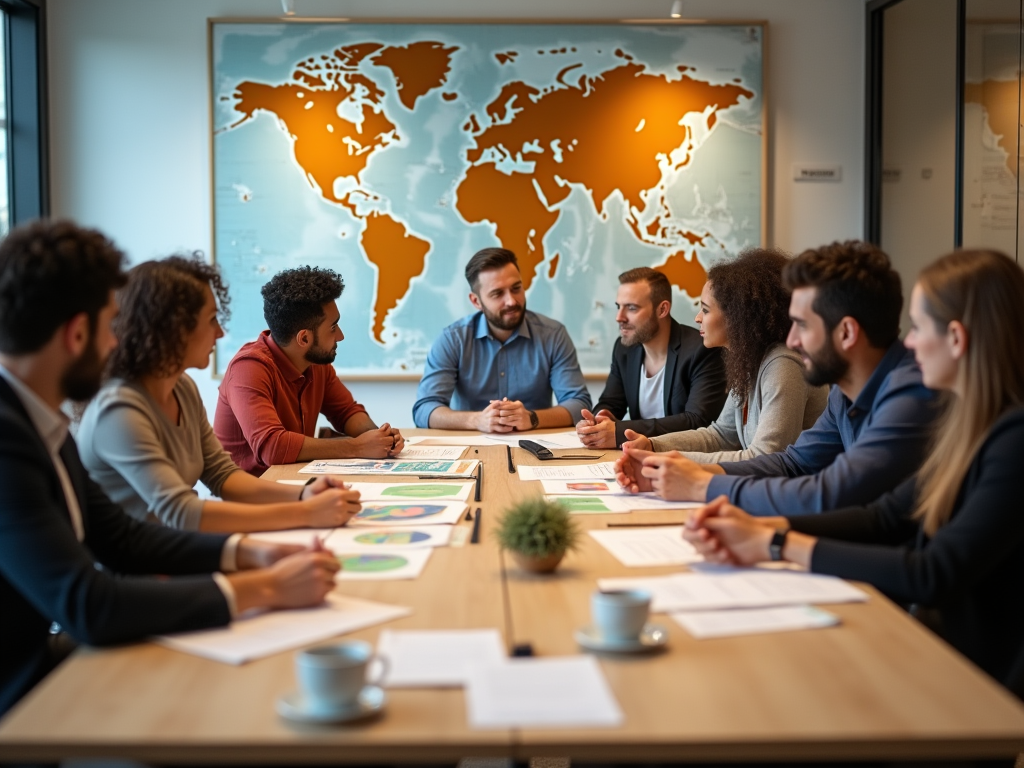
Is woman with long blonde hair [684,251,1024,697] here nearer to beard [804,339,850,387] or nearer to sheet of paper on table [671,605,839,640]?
sheet of paper on table [671,605,839,640]

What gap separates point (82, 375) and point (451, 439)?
2047 mm

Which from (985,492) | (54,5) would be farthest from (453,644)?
(54,5)

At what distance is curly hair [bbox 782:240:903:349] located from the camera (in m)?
2.21

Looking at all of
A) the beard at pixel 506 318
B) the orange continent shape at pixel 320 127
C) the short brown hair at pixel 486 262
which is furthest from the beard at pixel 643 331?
the orange continent shape at pixel 320 127

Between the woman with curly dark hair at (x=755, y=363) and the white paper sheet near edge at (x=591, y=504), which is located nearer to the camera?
the white paper sheet near edge at (x=591, y=504)

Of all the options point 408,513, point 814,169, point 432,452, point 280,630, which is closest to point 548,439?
point 432,452

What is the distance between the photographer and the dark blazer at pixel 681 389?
12.1 feet

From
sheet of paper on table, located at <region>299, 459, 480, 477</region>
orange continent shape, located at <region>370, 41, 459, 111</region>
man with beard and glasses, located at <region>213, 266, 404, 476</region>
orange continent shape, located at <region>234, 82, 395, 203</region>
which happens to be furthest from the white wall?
sheet of paper on table, located at <region>299, 459, 480, 477</region>

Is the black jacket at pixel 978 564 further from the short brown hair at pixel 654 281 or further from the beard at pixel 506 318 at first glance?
the beard at pixel 506 318

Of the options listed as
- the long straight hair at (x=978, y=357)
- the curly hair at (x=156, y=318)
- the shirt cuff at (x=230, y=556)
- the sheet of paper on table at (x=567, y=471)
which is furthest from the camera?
the sheet of paper on table at (x=567, y=471)

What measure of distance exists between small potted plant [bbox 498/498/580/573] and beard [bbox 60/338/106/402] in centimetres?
72

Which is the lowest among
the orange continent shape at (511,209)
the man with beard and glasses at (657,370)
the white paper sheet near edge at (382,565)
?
the white paper sheet near edge at (382,565)

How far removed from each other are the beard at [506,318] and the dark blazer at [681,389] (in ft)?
1.58

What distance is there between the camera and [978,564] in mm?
Answer: 1628
